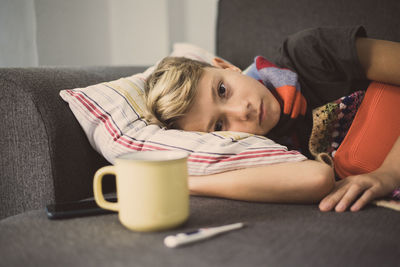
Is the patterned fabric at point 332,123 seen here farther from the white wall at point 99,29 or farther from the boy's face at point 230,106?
the white wall at point 99,29

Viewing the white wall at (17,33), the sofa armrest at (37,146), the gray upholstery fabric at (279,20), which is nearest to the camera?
the sofa armrest at (37,146)

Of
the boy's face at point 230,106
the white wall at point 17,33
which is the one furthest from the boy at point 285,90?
the white wall at point 17,33

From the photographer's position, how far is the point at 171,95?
0.85 meters

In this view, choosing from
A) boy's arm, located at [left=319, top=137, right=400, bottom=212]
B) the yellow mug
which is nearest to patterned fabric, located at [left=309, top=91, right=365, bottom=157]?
boy's arm, located at [left=319, top=137, right=400, bottom=212]

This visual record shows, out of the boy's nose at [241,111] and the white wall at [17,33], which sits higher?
the white wall at [17,33]

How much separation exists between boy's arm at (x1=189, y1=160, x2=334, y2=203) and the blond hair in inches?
9.3

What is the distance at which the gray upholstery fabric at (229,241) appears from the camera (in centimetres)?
44

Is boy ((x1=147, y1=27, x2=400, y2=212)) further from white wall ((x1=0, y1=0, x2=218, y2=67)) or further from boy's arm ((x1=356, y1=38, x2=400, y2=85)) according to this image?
white wall ((x1=0, y1=0, x2=218, y2=67))

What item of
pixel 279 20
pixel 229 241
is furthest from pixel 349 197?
pixel 279 20

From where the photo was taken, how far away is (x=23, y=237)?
21.1 inches

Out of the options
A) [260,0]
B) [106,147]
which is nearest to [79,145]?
[106,147]

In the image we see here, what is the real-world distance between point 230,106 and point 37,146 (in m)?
0.45

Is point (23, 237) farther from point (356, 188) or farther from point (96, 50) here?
point (96, 50)

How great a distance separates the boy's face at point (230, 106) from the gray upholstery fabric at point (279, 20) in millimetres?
358
